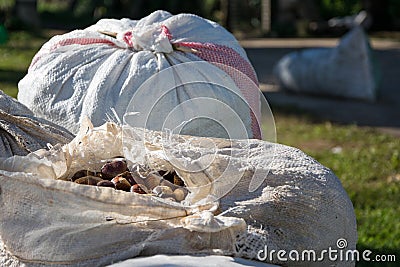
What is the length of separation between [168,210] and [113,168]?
337mm

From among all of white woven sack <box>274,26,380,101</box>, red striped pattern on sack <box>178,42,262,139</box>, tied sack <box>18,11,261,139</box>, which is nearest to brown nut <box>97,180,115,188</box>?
tied sack <box>18,11,261,139</box>

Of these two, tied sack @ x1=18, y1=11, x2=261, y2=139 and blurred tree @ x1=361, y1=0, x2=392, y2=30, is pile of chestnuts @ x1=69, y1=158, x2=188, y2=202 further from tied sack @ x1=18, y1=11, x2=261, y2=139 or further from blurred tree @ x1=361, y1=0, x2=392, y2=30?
blurred tree @ x1=361, y1=0, x2=392, y2=30

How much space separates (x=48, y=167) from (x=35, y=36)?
46.6 feet

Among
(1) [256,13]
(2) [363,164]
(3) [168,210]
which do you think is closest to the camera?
(3) [168,210]

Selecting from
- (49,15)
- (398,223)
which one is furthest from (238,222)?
(49,15)

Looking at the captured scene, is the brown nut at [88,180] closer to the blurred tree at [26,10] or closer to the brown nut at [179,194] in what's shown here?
the brown nut at [179,194]

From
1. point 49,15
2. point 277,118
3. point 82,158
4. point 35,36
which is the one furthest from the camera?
point 49,15

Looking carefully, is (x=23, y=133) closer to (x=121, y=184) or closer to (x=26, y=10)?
(x=121, y=184)

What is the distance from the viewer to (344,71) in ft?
31.7

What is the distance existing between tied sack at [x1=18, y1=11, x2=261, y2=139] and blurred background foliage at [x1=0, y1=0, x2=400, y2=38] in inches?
553

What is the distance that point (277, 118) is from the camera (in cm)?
838

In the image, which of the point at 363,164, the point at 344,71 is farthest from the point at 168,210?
the point at 344,71

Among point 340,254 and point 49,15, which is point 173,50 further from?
point 49,15

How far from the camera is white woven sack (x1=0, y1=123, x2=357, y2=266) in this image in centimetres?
187
